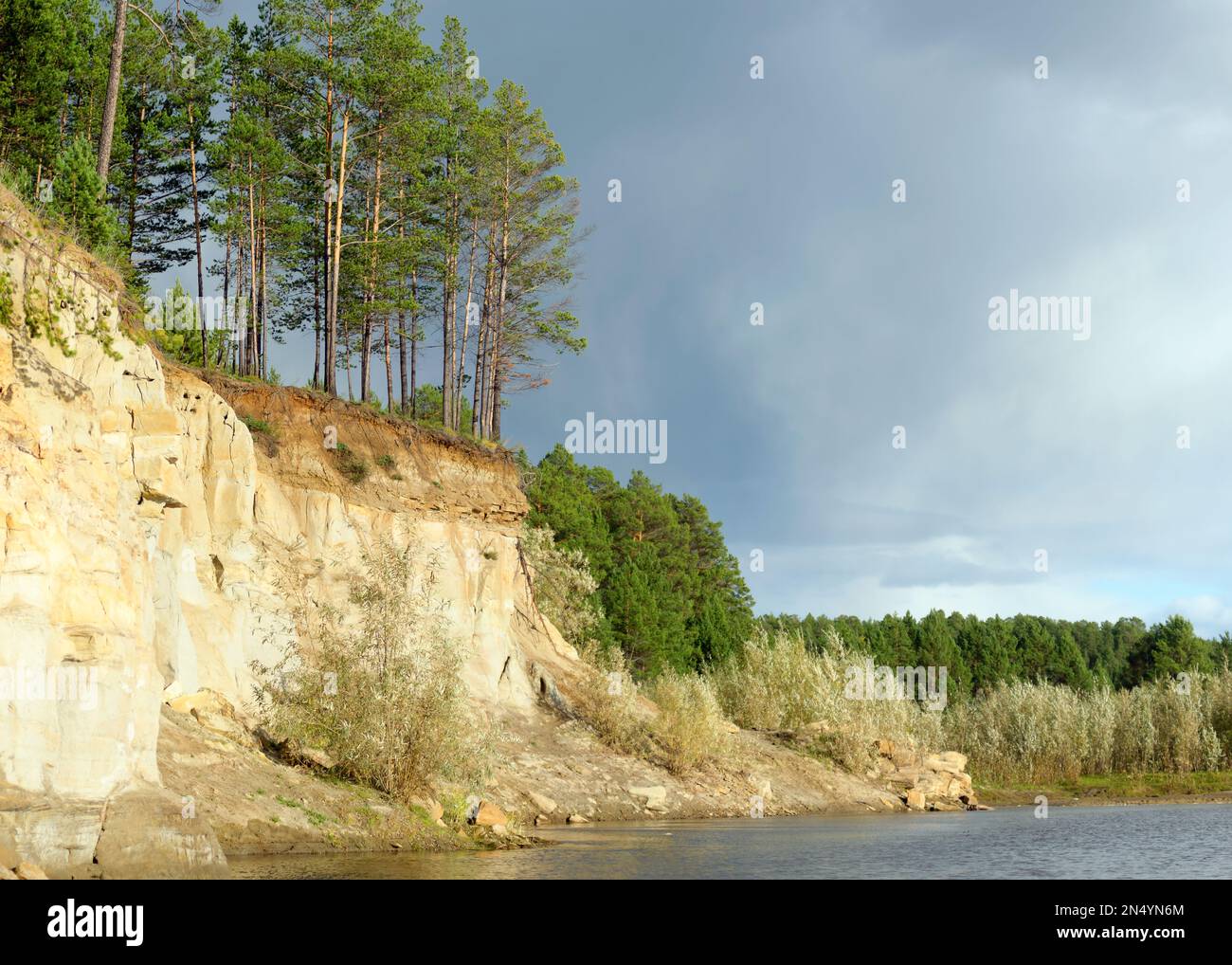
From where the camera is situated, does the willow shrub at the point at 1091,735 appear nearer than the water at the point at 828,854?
No

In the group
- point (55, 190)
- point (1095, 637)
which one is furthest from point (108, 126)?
point (1095, 637)

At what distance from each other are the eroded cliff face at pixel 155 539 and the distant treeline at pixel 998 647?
62254mm

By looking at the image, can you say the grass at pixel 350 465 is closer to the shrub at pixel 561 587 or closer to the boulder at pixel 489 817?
the boulder at pixel 489 817

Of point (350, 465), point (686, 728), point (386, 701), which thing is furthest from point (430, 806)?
point (686, 728)

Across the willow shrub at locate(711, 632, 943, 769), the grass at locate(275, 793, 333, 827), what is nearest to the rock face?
the willow shrub at locate(711, 632, 943, 769)

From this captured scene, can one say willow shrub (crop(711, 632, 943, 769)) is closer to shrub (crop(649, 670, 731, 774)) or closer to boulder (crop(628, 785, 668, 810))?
shrub (crop(649, 670, 731, 774))

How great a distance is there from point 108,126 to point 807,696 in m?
41.6

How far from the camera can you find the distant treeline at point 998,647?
108m

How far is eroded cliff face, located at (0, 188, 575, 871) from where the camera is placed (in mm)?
16531

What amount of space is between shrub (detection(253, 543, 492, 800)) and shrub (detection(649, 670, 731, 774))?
56.8ft

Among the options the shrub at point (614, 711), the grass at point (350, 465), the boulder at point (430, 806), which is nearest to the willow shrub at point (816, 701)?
the shrub at point (614, 711)

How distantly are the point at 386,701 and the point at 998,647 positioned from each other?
104 meters

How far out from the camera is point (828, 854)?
86.9ft

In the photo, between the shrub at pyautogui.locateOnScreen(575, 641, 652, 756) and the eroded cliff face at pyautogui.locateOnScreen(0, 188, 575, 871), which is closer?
the eroded cliff face at pyautogui.locateOnScreen(0, 188, 575, 871)
